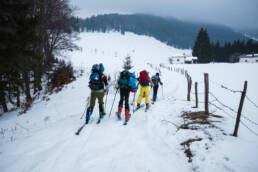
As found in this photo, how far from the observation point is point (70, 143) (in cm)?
426

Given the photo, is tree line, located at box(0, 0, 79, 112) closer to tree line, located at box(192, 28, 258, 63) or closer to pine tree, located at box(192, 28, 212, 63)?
pine tree, located at box(192, 28, 212, 63)

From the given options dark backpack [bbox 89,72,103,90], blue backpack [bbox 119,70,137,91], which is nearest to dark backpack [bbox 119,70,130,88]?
blue backpack [bbox 119,70,137,91]

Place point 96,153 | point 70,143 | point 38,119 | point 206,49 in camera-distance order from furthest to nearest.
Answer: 1. point 206,49
2. point 38,119
3. point 70,143
4. point 96,153

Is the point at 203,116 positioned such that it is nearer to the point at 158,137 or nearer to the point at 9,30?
the point at 158,137

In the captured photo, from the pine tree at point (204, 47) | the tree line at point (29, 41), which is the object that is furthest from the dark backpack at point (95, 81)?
the pine tree at point (204, 47)

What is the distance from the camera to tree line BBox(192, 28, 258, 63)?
54.6m

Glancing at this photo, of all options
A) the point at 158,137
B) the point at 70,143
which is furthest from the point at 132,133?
the point at 70,143

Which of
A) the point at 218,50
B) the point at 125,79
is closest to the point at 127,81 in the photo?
the point at 125,79

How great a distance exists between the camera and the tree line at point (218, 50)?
54.6 m

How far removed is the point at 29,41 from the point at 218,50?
275 ft

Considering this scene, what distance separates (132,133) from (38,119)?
6.53 m

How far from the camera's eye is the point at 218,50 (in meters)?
69.0

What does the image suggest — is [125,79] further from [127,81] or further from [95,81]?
[95,81]

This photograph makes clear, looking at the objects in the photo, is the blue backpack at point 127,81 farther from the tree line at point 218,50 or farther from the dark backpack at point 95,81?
the tree line at point 218,50
